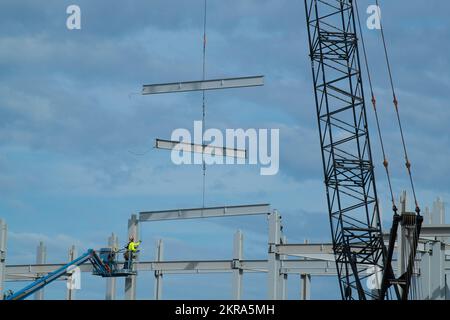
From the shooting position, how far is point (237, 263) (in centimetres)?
6100

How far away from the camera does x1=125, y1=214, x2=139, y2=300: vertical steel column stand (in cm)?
6250

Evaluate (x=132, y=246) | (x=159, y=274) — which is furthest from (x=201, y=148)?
(x=159, y=274)

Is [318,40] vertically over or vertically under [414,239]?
over

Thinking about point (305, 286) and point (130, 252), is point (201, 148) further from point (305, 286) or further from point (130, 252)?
point (305, 286)

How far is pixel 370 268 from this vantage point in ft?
181

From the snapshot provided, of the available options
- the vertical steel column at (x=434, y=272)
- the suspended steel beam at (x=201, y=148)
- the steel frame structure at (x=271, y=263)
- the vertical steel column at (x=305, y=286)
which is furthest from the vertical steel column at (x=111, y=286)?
the vertical steel column at (x=434, y=272)

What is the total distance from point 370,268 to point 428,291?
5966 mm

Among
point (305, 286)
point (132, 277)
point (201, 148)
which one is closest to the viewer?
point (201, 148)

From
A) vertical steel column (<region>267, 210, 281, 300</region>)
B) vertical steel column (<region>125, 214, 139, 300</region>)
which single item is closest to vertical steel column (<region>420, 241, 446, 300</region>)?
vertical steel column (<region>267, 210, 281, 300</region>)

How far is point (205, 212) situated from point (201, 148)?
421 centimetres

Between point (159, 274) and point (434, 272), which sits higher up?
point (159, 274)

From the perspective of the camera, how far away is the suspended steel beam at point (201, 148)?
60.8 m
